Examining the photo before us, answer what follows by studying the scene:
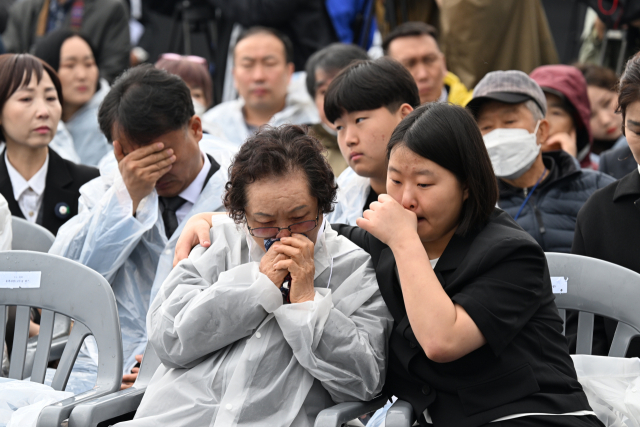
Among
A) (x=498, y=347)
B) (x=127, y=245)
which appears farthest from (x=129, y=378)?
(x=498, y=347)

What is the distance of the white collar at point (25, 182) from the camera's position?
10.9 feet

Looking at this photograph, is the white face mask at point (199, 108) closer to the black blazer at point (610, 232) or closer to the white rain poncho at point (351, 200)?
the white rain poncho at point (351, 200)

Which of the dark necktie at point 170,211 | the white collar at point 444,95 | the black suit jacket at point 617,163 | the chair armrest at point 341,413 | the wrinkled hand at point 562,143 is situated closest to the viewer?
the chair armrest at point 341,413

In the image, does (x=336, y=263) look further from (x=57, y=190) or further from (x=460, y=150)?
(x=57, y=190)

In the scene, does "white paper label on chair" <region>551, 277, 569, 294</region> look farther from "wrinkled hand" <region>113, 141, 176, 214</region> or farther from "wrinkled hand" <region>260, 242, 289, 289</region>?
"wrinkled hand" <region>113, 141, 176, 214</region>

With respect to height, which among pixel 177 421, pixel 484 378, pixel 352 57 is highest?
pixel 352 57

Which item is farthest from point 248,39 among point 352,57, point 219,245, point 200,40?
point 219,245

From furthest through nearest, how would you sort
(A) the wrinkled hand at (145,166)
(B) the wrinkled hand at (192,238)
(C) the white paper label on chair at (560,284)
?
(A) the wrinkled hand at (145,166), (C) the white paper label on chair at (560,284), (B) the wrinkled hand at (192,238)

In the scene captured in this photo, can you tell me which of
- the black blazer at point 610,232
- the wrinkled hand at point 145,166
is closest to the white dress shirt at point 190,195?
the wrinkled hand at point 145,166

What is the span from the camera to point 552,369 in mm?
1887

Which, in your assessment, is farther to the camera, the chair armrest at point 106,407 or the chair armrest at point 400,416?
the chair armrest at point 106,407

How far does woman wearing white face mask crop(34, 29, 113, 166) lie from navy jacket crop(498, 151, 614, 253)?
9.22 feet

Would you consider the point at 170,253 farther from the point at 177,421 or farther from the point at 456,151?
the point at 456,151

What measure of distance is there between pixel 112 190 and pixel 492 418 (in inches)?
66.8
